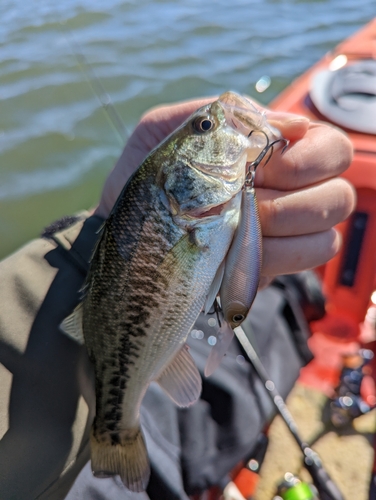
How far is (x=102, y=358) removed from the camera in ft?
4.57

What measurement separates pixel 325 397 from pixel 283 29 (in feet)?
23.6

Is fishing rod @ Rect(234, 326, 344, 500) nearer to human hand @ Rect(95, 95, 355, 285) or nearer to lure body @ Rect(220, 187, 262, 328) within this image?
human hand @ Rect(95, 95, 355, 285)

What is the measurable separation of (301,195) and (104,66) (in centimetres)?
584

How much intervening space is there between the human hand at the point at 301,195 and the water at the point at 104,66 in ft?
11.0

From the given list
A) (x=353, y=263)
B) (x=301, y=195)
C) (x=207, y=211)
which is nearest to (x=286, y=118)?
(x=301, y=195)

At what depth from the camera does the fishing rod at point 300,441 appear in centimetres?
200

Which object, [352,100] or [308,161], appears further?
[352,100]

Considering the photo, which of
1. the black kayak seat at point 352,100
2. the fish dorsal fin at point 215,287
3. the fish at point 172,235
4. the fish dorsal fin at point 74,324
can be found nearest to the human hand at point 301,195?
the fish at point 172,235

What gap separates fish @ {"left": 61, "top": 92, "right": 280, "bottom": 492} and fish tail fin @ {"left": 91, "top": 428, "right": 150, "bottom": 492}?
299mm

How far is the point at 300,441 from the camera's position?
2.12 metres

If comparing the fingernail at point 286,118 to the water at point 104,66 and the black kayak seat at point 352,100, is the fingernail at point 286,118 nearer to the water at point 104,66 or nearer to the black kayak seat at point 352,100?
the black kayak seat at point 352,100

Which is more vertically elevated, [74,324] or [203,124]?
[203,124]

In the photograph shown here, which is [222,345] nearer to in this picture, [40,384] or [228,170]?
[228,170]

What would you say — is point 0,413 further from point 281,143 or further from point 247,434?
point 281,143
